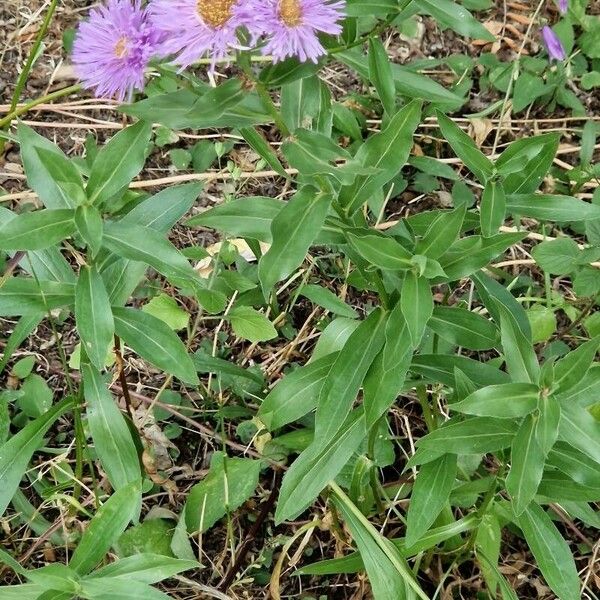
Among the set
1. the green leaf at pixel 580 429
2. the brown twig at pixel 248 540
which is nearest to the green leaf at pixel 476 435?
the green leaf at pixel 580 429

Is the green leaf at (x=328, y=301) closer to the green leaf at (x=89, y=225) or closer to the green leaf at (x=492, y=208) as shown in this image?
the green leaf at (x=492, y=208)

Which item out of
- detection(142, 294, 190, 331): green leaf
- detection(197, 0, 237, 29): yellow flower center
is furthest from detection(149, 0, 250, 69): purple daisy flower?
detection(142, 294, 190, 331): green leaf

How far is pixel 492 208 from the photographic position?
151 centimetres

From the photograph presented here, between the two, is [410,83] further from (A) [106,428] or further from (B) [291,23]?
(A) [106,428]

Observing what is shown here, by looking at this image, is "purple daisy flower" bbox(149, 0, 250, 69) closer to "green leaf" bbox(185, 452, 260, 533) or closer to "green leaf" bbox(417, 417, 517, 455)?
"green leaf" bbox(417, 417, 517, 455)

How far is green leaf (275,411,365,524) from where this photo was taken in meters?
1.55

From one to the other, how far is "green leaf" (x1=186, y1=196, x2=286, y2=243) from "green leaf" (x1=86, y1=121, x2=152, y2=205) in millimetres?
137

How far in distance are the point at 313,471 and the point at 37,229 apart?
0.68 meters

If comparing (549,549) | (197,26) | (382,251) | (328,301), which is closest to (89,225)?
(197,26)

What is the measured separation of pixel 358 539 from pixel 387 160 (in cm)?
76

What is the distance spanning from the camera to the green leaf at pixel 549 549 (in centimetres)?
150

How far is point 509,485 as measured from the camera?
1.32 metres

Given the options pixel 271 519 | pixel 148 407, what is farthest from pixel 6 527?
pixel 271 519

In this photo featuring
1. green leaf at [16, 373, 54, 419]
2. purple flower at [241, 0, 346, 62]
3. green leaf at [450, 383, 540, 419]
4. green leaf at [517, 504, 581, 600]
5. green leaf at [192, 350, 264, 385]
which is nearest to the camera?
purple flower at [241, 0, 346, 62]
